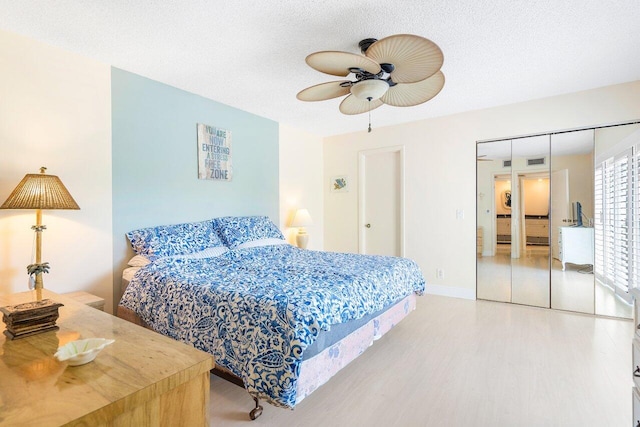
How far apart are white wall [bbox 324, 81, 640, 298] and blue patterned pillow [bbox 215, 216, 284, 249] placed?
201cm

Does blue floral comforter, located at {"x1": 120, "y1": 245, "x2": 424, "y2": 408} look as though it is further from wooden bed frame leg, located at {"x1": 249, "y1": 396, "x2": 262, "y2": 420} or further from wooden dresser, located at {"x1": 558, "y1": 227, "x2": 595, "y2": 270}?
wooden dresser, located at {"x1": 558, "y1": 227, "x2": 595, "y2": 270}

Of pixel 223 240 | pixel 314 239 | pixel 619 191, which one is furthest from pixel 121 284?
pixel 619 191

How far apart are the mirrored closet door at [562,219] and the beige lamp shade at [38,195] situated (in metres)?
4.13

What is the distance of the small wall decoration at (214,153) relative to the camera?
132 inches

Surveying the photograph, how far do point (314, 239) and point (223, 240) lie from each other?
211 centimetres

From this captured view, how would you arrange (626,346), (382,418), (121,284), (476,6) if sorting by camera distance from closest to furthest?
1. (382,418)
2. (476,6)
3. (626,346)
4. (121,284)

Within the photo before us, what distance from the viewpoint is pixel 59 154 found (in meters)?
2.38

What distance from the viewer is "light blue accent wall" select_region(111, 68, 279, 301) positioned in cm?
273

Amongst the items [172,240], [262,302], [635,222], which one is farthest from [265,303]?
[635,222]

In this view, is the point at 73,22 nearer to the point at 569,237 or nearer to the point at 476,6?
the point at 476,6

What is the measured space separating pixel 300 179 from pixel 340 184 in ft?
2.35

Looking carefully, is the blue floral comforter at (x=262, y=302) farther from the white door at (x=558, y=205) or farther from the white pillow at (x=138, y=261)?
the white door at (x=558, y=205)

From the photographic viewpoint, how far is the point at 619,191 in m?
3.07

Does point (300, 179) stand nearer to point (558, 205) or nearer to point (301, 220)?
point (301, 220)
